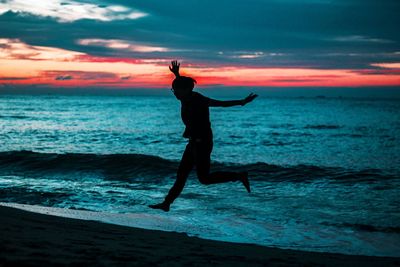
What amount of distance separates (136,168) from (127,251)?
11.4 meters

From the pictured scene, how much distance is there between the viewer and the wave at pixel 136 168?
1357cm

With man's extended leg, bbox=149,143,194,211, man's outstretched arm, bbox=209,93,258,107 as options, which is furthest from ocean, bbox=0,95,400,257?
man's outstretched arm, bbox=209,93,258,107

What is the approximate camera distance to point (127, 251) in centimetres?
438

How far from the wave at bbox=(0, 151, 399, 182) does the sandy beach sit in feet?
25.9

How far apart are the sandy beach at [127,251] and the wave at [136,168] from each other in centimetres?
790

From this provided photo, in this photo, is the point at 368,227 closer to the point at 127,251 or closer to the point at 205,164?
the point at 205,164

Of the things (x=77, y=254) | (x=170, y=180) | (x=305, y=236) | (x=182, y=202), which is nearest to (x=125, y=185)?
(x=170, y=180)

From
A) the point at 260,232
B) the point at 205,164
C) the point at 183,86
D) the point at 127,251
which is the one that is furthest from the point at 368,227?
the point at 127,251

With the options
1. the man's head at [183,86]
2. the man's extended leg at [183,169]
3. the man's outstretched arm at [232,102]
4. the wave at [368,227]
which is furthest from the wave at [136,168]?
the man's head at [183,86]

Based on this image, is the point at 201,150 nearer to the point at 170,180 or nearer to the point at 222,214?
the point at 222,214

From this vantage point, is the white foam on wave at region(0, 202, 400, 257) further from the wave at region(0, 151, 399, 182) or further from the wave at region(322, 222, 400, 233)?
the wave at region(0, 151, 399, 182)

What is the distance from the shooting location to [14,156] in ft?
56.7

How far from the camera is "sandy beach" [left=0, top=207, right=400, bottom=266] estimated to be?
3.80 meters

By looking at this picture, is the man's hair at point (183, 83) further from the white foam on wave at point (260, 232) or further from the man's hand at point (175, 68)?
the white foam on wave at point (260, 232)
